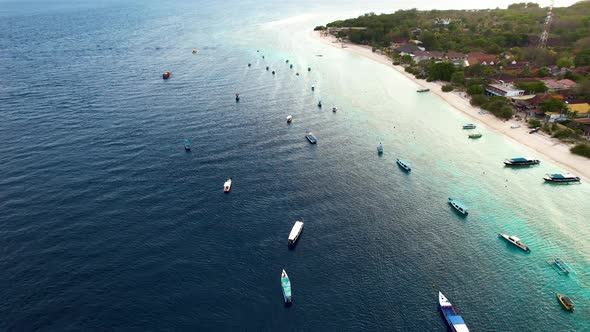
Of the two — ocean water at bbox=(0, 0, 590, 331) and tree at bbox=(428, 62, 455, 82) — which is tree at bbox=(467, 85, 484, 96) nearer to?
ocean water at bbox=(0, 0, 590, 331)

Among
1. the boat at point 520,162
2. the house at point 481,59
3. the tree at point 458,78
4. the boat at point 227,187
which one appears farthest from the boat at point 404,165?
the house at point 481,59

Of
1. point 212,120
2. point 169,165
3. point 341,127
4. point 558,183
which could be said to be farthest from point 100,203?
point 558,183

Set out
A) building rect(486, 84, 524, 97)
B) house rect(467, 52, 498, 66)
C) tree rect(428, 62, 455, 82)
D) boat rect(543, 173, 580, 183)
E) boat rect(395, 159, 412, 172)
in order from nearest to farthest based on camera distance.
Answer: boat rect(543, 173, 580, 183), boat rect(395, 159, 412, 172), building rect(486, 84, 524, 97), tree rect(428, 62, 455, 82), house rect(467, 52, 498, 66)

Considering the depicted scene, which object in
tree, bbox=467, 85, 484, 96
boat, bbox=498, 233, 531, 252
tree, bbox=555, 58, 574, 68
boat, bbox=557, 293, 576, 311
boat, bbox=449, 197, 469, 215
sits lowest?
boat, bbox=557, 293, 576, 311

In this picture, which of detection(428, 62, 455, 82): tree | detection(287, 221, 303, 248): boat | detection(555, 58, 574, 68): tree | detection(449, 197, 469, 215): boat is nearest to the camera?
detection(287, 221, 303, 248): boat

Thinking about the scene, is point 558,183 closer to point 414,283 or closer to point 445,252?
point 445,252

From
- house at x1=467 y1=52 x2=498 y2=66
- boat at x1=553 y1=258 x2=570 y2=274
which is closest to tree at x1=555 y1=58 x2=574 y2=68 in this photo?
house at x1=467 y1=52 x2=498 y2=66

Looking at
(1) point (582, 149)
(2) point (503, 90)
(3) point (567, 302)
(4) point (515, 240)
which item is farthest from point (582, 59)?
(3) point (567, 302)

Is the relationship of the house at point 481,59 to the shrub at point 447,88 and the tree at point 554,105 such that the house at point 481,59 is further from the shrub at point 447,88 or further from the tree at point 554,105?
the tree at point 554,105
